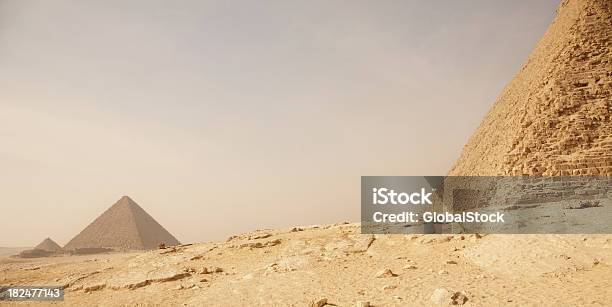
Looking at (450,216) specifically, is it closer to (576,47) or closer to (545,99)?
(545,99)

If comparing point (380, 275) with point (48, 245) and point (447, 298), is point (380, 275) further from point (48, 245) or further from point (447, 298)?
point (48, 245)

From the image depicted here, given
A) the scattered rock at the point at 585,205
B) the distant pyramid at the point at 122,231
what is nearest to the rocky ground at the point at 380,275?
the scattered rock at the point at 585,205

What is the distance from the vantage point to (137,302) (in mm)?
8023

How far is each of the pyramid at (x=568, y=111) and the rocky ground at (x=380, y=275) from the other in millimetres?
3457

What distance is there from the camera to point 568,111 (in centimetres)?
1100

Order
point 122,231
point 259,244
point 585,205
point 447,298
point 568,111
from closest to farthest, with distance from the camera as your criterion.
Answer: point 447,298 → point 585,205 → point 568,111 → point 259,244 → point 122,231

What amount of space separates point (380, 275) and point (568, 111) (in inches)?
332

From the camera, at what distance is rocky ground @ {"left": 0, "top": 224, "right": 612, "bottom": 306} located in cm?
580

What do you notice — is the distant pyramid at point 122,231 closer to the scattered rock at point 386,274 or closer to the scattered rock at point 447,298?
the scattered rock at point 386,274

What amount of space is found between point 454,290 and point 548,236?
3.41m

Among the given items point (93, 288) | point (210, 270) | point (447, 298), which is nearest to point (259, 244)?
point (210, 270)

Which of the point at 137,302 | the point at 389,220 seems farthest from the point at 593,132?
the point at 137,302

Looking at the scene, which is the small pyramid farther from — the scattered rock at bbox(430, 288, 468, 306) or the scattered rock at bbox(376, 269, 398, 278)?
the scattered rock at bbox(430, 288, 468, 306)

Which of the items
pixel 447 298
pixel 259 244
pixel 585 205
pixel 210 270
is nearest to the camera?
pixel 447 298
